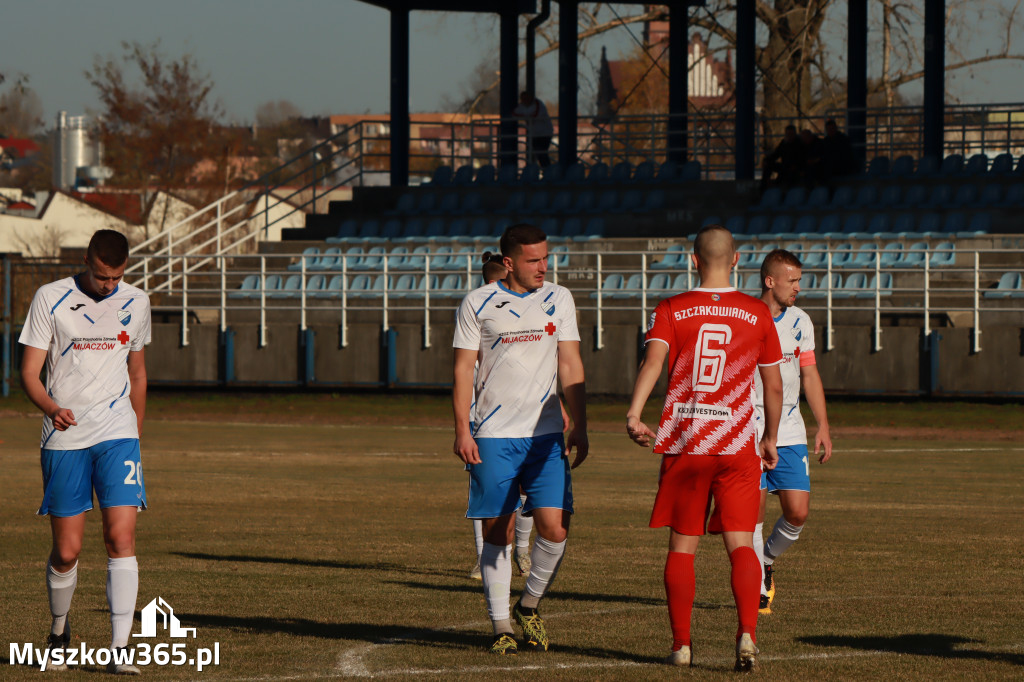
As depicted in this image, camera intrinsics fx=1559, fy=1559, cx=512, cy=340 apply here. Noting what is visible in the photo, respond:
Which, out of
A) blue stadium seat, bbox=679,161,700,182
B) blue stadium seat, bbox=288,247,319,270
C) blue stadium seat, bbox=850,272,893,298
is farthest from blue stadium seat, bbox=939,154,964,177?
blue stadium seat, bbox=288,247,319,270

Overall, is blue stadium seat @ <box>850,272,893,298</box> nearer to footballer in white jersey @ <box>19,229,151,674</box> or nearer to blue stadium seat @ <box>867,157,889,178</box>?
blue stadium seat @ <box>867,157,889,178</box>

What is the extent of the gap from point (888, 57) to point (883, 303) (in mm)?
16297

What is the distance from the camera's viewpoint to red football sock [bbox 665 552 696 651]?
712 cm

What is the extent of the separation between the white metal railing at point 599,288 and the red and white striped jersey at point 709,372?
19.0 meters

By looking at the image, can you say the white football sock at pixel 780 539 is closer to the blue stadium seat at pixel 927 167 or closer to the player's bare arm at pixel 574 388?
the player's bare arm at pixel 574 388

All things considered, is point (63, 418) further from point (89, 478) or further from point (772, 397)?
point (772, 397)

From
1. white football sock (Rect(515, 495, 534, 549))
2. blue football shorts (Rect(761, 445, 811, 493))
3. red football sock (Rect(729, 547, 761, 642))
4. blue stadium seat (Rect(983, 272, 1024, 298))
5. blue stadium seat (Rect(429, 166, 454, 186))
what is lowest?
white football sock (Rect(515, 495, 534, 549))

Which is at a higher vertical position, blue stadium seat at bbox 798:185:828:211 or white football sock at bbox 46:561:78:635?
blue stadium seat at bbox 798:185:828:211

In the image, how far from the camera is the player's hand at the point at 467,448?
758cm

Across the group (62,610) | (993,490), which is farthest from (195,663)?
(993,490)

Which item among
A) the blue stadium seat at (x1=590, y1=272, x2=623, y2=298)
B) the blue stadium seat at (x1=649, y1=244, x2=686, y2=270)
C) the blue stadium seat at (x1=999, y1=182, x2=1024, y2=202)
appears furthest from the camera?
the blue stadium seat at (x1=999, y1=182, x2=1024, y2=202)

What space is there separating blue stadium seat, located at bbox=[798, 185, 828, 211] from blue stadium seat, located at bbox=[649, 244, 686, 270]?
3401 millimetres

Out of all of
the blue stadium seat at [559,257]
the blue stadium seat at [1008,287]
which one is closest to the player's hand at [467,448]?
the blue stadium seat at [1008,287]

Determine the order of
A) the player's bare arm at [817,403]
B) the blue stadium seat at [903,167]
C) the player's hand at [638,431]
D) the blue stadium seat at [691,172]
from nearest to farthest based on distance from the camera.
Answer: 1. the player's hand at [638,431]
2. the player's bare arm at [817,403]
3. the blue stadium seat at [903,167]
4. the blue stadium seat at [691,172]
